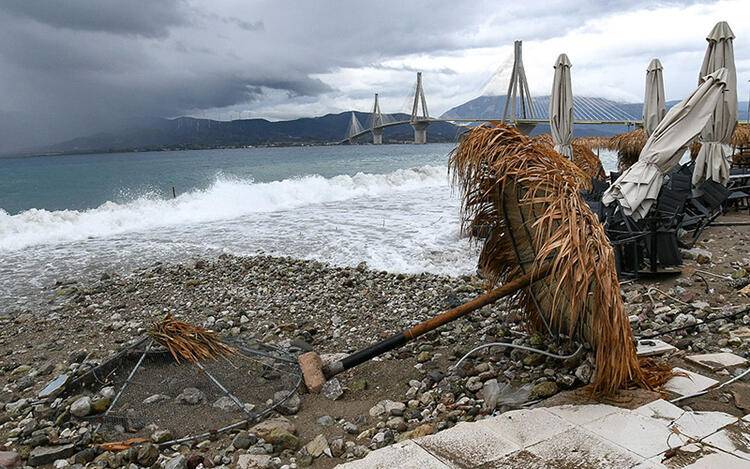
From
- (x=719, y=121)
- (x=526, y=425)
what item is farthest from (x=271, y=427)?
(x=719, y=121)

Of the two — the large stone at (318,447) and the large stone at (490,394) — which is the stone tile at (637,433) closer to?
the large stone at (490,394)

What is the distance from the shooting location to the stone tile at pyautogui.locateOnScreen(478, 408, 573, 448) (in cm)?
275

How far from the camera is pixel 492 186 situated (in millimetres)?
3795

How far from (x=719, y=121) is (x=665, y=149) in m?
4.04

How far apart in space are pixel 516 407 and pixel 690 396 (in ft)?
3.27

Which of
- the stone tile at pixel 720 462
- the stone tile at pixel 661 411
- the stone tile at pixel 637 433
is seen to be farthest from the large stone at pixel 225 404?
the stone tile at pixel 720 462

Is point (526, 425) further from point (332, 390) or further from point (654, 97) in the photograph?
point (654, 97)

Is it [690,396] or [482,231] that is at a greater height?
[482,231]

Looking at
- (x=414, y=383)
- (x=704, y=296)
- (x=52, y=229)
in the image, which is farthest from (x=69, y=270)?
(x=704, y=296)

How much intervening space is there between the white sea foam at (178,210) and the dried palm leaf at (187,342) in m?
11.3

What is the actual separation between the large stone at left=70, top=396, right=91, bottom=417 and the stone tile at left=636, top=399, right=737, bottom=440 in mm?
3627

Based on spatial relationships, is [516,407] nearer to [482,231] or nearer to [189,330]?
[482,231]

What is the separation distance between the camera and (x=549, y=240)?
3146 mm

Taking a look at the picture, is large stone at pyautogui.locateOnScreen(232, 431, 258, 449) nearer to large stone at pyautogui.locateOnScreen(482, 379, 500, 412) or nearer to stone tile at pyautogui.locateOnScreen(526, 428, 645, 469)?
large stone at pyautogui.locateOnScreen(482, 379, 500, 412)
